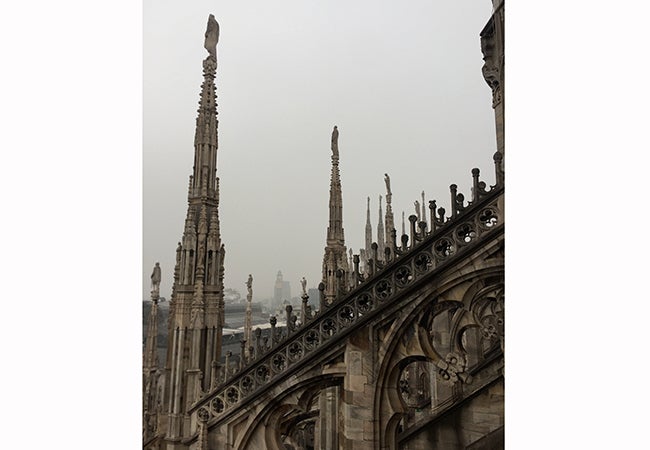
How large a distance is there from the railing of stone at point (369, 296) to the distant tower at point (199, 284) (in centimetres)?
38

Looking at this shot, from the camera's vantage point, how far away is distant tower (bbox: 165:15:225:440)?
508cm

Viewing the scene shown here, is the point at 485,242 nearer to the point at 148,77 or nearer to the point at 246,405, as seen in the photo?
the point at 246,405

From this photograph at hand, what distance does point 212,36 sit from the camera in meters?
5.80

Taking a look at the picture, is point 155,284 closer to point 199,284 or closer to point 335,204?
point 199,284

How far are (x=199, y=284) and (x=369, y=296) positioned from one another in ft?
8.45

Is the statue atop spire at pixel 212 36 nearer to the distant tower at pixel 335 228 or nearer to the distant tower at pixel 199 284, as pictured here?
the distant tower at pixel 199 284

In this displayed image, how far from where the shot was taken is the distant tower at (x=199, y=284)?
16.7 feet

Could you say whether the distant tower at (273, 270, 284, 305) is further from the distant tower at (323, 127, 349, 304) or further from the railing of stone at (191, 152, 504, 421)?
the railing of stone at (191, 152, 504, 421)

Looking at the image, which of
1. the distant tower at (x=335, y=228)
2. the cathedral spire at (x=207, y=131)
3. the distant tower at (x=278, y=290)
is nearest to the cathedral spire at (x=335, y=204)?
the distant tower at (x=335, y=228)

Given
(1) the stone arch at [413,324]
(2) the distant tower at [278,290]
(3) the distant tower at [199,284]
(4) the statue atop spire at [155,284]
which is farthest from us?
(2) the distant tower at [278,290]

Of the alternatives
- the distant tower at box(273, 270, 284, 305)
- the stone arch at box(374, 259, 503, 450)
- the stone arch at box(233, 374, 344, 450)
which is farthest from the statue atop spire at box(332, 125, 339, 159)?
the stone arch at box(233, 374, 344, 450)
